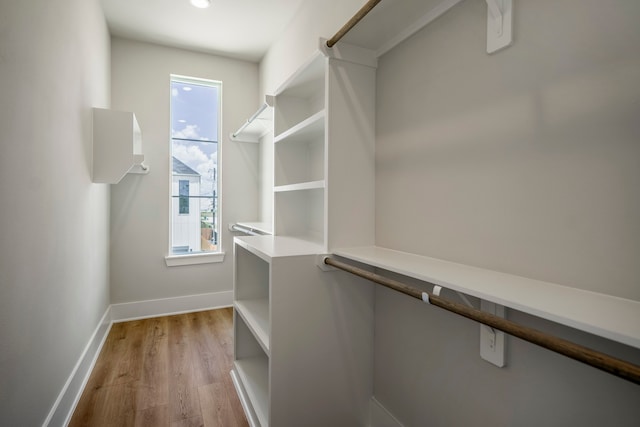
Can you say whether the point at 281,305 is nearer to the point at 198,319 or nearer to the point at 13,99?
the point at 13,99

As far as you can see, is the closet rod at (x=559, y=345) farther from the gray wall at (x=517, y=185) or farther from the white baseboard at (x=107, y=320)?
the white baseboard at (x=107, y=320)

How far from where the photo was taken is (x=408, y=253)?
133 centimetres

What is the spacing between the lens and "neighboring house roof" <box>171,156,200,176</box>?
3.23 m

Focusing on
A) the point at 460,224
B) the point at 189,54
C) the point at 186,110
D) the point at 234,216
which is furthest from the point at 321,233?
the point at 189,54

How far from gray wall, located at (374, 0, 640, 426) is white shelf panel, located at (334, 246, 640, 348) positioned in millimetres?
47

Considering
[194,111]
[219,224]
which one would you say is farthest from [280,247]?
[194,111]

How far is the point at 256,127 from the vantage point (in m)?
2.97

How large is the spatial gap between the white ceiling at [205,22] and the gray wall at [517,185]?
168cm

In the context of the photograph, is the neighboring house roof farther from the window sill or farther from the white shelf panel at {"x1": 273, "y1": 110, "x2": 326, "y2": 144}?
the white shelf panel at {"x1": 273, "y1": 110, "x2": 326, "y2": 144}

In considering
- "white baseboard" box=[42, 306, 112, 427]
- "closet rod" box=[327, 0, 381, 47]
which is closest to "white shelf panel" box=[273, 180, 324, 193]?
"closet rod" box=[327, 0, 381, 47]

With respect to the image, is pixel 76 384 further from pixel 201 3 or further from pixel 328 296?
pixel 201 3

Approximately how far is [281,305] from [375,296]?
19.2 inches

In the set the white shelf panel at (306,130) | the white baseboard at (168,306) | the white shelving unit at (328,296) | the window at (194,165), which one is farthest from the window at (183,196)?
the white shelving unit at (328,296)

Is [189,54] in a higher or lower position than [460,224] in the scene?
higher
